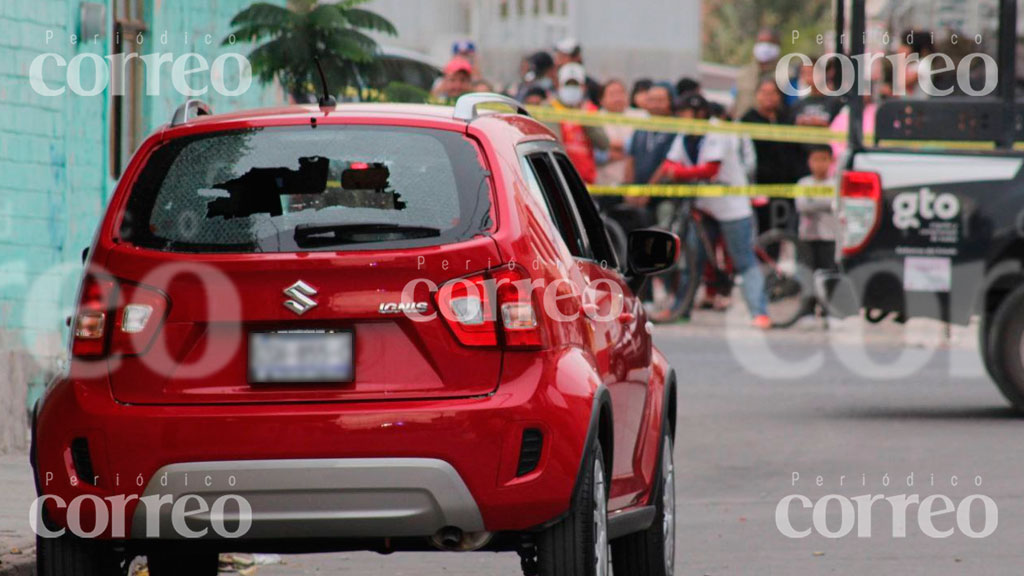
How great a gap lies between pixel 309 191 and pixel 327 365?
567 millimetres

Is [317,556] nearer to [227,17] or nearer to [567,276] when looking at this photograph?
[567,276]

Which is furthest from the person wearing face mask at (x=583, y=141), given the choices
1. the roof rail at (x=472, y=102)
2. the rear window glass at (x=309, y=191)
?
the rear window glass at (x=309, y=191)

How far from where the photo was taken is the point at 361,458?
19.7 ft

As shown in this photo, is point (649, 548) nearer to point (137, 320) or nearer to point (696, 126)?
point (137, 320)

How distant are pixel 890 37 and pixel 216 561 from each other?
12.2 metres

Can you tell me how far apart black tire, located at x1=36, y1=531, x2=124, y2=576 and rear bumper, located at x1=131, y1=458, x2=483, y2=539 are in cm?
39

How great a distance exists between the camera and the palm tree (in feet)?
42.5

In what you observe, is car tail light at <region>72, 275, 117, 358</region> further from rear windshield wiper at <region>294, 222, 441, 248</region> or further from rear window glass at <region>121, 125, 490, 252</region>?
rear windshield wiper at <region>294, 222, 441, 248</region>

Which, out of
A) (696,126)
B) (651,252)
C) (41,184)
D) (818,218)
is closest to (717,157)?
(696,126)

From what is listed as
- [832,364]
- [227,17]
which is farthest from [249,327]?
[832,364]

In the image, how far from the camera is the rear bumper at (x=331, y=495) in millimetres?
6004

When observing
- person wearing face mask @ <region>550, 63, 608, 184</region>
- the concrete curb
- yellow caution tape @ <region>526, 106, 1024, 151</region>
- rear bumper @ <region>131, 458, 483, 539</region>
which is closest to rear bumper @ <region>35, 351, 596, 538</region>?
rear bumper @ <region>131, 458, 483, 539</region>

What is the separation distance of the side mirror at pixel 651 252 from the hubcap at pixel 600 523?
150 cm

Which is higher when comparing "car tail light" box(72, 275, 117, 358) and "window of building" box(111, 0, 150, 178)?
"window of building" box(111, 0, 150, 178)
